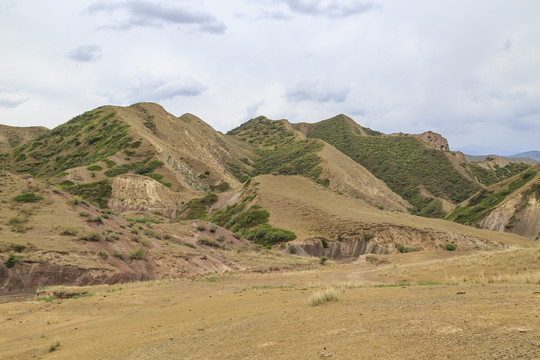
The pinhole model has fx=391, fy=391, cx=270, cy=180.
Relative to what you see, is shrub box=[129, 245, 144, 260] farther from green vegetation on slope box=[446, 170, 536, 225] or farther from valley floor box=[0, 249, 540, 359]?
green vegetation on slope box=[446, 170, 536, 225]

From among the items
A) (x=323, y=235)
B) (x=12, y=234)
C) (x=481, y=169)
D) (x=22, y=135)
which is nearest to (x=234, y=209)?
(x=323, y=235)

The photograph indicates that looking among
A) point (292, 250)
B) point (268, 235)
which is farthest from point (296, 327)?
point (268, 235)

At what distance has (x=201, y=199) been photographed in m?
69.3

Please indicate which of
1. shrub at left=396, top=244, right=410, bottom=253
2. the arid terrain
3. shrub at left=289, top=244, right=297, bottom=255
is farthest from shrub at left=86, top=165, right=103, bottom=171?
shrub at left=396, top=244, right=410, bottom=253

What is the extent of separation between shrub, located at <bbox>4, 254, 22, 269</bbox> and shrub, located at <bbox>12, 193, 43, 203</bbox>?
9.44 metres

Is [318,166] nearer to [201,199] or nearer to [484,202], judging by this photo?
[201,199]

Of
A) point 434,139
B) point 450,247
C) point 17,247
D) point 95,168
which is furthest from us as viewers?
point 434,139

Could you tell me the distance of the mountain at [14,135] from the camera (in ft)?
408

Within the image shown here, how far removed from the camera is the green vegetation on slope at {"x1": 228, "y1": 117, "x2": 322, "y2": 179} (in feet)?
327

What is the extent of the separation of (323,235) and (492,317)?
4109 cm

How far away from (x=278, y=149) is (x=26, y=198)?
355 ft

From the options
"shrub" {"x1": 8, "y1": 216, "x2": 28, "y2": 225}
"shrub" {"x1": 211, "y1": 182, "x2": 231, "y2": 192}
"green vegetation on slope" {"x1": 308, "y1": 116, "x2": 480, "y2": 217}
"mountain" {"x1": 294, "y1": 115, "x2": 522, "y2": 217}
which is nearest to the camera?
"shrub" {"x1": 8, "y1": 216, "x2": 28, "y2": 225}

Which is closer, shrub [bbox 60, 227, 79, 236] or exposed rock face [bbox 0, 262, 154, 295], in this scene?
exposed rock face [bbox 0, 262, 154, 295]

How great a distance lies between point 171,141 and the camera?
10406 cm
